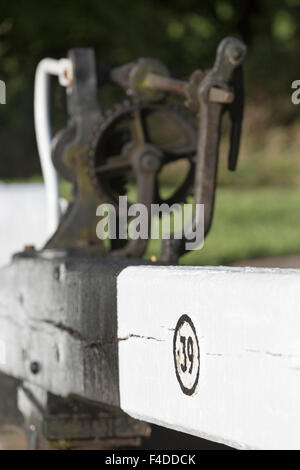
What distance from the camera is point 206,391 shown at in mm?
2949

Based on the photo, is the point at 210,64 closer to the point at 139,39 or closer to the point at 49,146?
the point at 139,39

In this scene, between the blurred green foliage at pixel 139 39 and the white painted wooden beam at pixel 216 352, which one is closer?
the white painted wooden beam at pixel 216 352

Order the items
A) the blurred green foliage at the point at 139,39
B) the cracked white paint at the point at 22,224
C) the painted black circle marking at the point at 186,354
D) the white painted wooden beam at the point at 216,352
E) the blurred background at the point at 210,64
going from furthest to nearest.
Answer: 1. the blurred green foliage at the point at 139,39
2. the blurred background at the point at 210,64
3. the cracked white paint at the point at 22,224
4. the painted black circle marking at the point at 186,354
5. the white painted wooden beam at the point at 216,352

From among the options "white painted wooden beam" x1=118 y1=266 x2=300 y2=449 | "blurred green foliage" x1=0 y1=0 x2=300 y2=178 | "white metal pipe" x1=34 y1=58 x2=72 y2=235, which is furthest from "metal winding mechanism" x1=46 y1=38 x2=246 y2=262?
"blurred green foliage" x1=0 y1=0 x2=300 y2=178

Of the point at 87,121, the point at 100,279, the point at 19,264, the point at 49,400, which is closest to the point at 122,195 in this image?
the point at 87,121

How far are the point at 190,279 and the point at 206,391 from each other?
281mm

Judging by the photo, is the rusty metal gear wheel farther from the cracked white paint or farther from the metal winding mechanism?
the cracked white paint

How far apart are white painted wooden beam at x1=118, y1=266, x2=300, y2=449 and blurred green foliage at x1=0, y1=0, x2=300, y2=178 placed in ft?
52.5

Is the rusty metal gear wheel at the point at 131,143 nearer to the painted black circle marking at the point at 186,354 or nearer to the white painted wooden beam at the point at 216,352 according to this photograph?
the white painted wooden beam at the point at 216,352

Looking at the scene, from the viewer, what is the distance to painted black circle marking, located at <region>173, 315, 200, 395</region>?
3.02m

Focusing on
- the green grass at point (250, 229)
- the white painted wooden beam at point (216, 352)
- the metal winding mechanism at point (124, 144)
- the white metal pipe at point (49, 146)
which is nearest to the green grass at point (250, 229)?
the green grass at point (250, 229)

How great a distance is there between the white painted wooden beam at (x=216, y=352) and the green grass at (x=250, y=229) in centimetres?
831

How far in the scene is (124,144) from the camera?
18.3 feet

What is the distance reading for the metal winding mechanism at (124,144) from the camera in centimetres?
535
